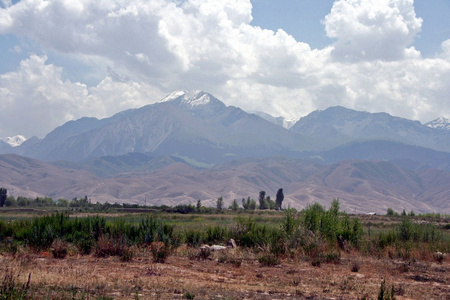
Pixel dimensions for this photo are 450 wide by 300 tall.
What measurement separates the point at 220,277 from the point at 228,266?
104 inches

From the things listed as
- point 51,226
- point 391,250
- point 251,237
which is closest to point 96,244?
point 51,226

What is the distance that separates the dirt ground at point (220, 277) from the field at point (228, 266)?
36mm

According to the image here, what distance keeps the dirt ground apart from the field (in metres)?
0.04

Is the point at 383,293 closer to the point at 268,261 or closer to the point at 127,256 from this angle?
the point at 268,261

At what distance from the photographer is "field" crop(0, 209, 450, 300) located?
49.4 feet

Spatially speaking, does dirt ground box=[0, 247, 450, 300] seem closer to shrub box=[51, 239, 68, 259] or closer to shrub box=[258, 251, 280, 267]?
shrub box=[258, 251, 280, 267]

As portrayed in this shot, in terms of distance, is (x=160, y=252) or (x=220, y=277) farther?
(x=160, y=252)

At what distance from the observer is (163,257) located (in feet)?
69.9

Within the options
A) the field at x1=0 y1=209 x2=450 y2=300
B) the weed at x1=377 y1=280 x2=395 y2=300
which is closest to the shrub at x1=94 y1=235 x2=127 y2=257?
the field at x1=0 y1=209 x2=450 y2=300

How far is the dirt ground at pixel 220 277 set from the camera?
48.6ft

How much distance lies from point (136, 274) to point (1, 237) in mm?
12175

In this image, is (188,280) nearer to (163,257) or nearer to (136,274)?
(136,274)

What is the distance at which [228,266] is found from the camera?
21078mm

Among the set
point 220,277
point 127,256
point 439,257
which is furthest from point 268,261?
point 439,257
